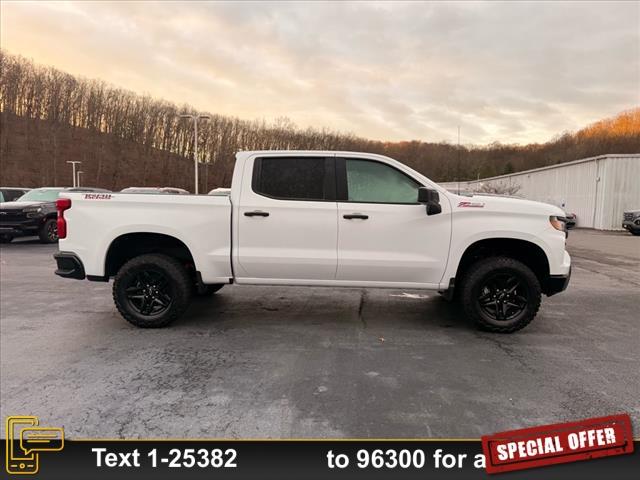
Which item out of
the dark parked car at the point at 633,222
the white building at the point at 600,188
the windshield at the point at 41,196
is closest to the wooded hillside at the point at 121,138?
the white building at the point at 600,188

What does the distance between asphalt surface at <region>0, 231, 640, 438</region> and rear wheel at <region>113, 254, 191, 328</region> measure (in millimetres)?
195

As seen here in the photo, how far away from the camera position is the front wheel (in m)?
4.53

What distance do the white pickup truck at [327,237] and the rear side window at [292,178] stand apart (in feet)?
0.04

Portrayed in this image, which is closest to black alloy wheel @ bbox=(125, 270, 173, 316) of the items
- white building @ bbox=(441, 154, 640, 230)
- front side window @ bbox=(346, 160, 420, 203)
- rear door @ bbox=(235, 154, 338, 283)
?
rear door @ bbox=(235, 154, 338, 283)

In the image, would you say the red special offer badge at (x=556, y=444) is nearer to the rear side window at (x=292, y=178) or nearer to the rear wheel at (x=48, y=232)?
the rear side window at (x=292, y=178)

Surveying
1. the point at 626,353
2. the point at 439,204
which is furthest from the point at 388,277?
the point at 626,353

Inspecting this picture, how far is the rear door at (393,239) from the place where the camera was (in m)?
4.52

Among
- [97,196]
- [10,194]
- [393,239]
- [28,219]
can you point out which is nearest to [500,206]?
[393,239]

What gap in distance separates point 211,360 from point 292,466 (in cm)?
175

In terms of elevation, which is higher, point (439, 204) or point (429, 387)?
point (439, 204)

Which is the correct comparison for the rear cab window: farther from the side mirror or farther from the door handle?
the side mirror

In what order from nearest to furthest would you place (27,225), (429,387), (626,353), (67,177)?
(429,387) < (626,353) < (27,225) < (67,177)

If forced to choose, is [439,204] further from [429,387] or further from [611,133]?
[611,133]

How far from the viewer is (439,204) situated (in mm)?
4469
